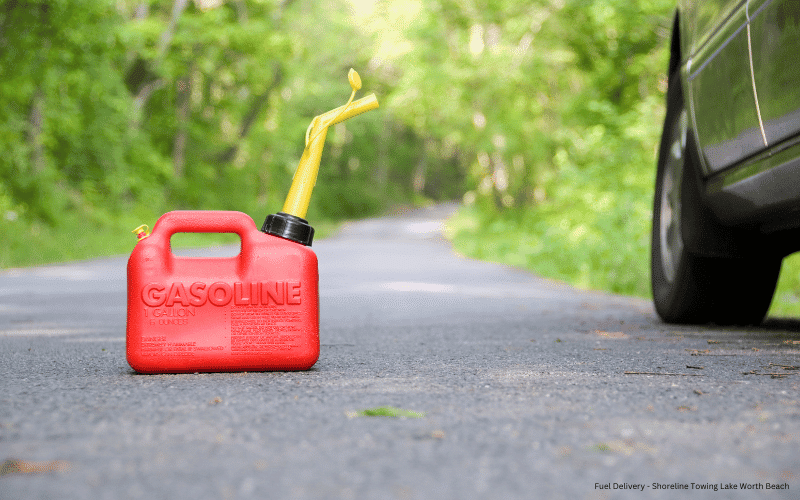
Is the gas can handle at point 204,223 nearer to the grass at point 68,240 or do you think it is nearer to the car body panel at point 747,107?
the car body panel at point 747,107

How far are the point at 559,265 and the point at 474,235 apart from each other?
12745 mm

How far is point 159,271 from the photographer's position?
270 cm

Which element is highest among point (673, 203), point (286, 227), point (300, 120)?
point (300, 120)

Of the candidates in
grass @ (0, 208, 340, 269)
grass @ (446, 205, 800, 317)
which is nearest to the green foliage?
grass @ (446, 205, 800, 317)

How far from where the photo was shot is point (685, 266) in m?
4.05

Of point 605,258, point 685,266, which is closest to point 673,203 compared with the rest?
point 685,266

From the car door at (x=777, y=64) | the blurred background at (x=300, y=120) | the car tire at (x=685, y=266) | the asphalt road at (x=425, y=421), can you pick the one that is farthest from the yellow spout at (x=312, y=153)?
the blurred background at (x=300, y=120)

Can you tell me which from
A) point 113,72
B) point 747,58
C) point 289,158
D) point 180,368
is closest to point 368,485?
point 180,368

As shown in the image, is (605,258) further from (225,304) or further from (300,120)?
(300,120)

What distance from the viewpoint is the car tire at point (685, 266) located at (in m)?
4.03

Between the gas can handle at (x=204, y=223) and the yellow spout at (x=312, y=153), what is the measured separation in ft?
0.62

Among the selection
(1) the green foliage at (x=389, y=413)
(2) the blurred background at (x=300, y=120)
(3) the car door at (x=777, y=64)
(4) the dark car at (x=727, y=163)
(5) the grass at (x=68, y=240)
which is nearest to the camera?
(1) the green foliage at (x=389, y=413)

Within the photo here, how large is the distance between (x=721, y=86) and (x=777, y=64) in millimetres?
543

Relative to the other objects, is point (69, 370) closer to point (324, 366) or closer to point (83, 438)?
point (324, 366)
